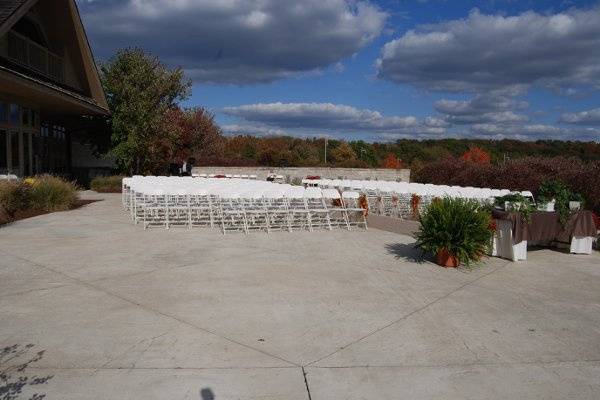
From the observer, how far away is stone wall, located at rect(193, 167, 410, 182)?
2994cm

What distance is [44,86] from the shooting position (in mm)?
15703

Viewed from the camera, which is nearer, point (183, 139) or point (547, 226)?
point (547, 226)

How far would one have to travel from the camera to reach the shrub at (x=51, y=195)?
43.0 ft

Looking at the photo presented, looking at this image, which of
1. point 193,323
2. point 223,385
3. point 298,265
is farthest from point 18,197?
point 223,385

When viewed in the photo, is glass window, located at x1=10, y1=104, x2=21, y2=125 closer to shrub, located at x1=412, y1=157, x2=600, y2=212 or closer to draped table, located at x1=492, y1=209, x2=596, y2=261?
draped table, located at x1=492, y1=209, x2=596, y2=261

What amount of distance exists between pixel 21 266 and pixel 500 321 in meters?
5.90

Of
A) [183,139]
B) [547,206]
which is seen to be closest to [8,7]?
[547,206]

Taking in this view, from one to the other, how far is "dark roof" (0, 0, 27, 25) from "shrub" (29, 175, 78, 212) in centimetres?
455

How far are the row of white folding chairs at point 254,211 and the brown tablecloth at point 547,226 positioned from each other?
11.9 ft

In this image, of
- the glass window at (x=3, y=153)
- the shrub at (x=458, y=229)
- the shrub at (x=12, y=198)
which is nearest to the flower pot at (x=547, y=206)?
the shrub at (x=458, y=229)

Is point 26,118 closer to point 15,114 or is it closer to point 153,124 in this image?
point 15,114

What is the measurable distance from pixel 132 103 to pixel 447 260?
1940cm

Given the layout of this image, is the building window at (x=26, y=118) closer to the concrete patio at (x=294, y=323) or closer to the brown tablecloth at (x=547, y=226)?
the concrete patio at (x=294, y=323)

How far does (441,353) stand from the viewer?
414cm
